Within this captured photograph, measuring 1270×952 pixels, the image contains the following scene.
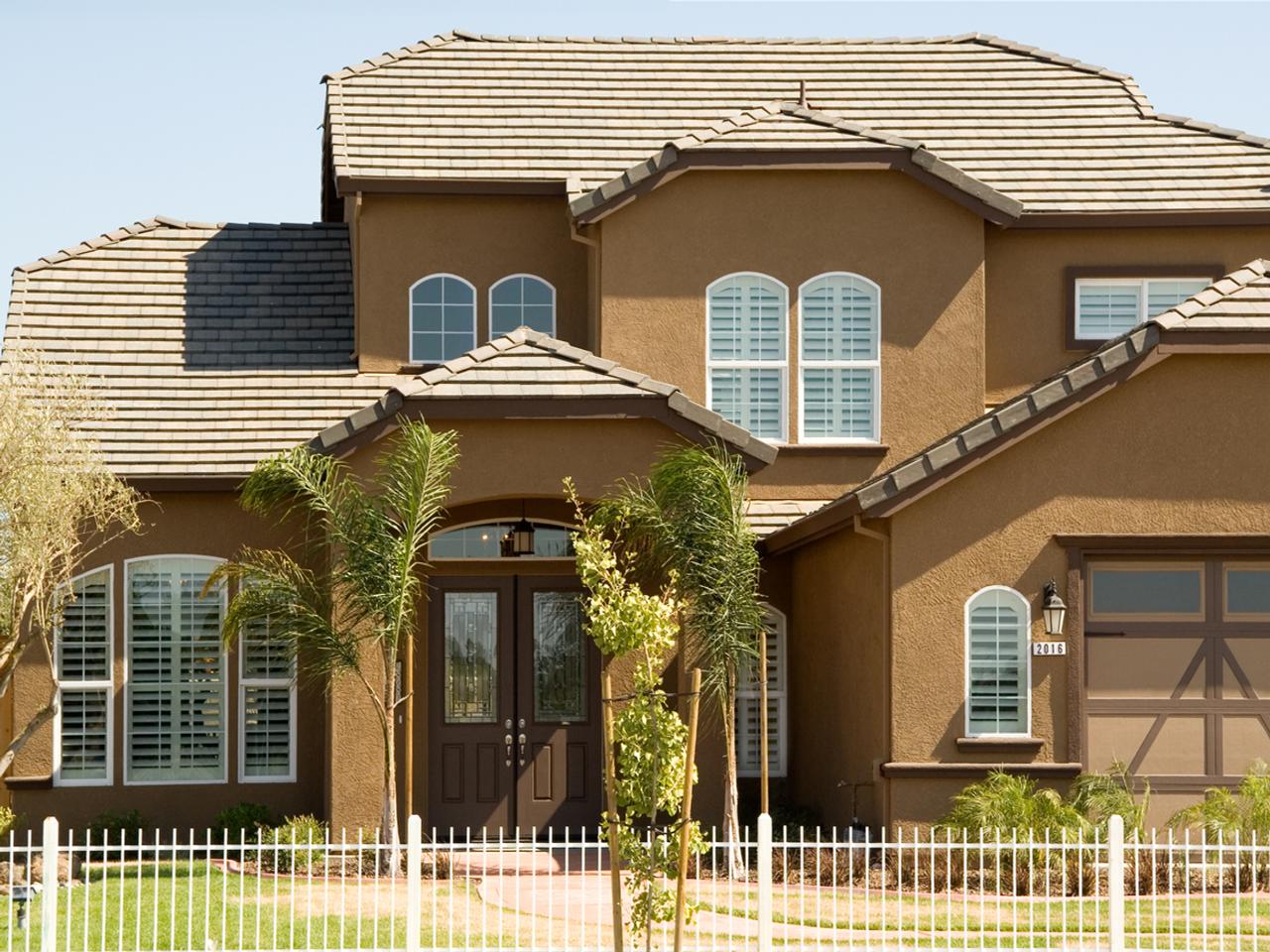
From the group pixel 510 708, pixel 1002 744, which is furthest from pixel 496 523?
pixel 1002 744

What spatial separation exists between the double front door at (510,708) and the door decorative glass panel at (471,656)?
1 cm

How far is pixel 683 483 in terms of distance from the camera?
702 inches

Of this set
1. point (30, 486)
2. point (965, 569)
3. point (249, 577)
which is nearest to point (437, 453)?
point (249, 577)

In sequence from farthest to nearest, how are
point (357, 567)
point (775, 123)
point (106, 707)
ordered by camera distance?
1. point (775, 123)
2. point (106, 707)
3. point (357, 567)

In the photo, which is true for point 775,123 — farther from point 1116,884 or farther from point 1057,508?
point 1116,884

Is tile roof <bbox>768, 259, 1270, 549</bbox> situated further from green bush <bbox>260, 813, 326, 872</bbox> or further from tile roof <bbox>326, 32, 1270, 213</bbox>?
green bush <bbox>260, 813, 326, 872</bbox>

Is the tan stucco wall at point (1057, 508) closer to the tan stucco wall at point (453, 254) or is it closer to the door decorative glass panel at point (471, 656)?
the door decorative glass panel at point (471, 656)

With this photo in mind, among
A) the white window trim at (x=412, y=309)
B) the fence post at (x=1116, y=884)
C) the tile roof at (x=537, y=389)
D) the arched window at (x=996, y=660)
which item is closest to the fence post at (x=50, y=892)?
the tile roof at (x=537, y=389)

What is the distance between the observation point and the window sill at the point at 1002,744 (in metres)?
18.0

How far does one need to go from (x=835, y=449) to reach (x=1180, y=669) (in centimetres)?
499

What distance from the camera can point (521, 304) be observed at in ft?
75.9

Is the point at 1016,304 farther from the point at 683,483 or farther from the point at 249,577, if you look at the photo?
the point at 249,577

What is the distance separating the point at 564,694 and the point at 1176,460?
668 centimetres

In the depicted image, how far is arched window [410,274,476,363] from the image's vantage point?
2275 centimetres
